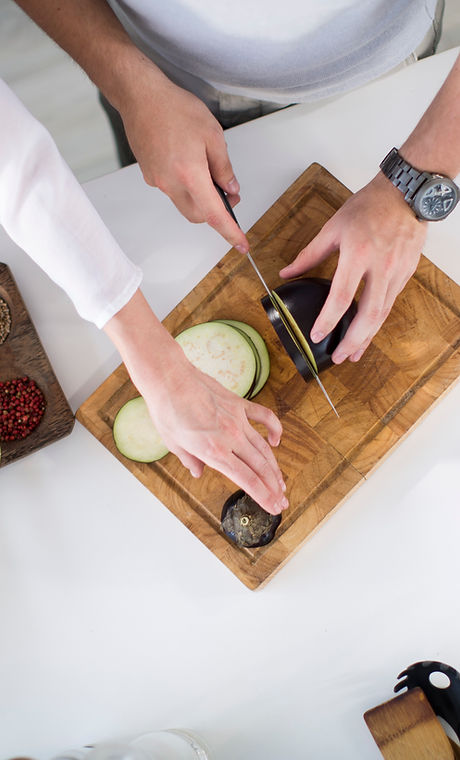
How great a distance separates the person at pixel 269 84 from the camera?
1.00 meters

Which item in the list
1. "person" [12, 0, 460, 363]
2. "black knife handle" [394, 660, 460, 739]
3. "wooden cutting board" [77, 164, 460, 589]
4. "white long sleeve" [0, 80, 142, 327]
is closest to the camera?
"white long sleeve" [0, 80, 142, 327]

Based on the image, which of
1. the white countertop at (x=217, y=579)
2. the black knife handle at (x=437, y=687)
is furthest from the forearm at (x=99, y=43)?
the black knife handle at (x=437, y=687)

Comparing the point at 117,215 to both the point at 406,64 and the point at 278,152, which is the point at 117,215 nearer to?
the point at 278,152

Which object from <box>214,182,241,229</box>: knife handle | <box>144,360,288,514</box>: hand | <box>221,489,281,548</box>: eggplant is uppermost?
<box>214,182,241,229</box>: knife handle

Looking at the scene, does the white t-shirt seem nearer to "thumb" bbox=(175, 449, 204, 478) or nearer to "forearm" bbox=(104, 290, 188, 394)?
"forearm" bbox=(104, 290, 188, 394)

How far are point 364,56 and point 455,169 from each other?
26cm

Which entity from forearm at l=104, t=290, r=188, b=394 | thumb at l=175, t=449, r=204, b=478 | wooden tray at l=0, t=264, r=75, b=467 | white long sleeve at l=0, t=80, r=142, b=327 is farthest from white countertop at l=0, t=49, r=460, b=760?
white long sleeve at l=0, t=80, r=142, b=327

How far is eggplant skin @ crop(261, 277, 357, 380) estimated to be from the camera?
1125mm

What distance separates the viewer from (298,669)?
1.25 meters

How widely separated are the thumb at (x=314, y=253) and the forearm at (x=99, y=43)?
0.36 metres

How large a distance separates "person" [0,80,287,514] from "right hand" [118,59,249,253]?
0.86ft

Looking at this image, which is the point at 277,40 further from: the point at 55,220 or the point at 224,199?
the point at 55,220

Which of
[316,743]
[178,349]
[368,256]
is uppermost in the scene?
[368,256]

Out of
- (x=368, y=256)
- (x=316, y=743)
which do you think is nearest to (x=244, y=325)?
(x=368, y=256)
